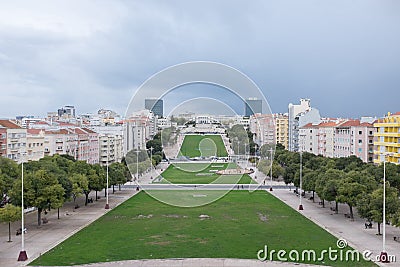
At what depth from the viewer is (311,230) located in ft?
87.6

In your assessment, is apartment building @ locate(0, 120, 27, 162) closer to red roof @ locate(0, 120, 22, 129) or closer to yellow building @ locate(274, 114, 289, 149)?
red roof @ locate(0, 120, 22, 129)

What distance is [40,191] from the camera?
2717 cm

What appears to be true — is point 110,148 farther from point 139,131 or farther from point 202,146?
point 139,131

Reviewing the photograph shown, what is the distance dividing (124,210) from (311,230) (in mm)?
14658

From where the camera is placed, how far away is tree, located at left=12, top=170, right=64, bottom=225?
26.8 meters

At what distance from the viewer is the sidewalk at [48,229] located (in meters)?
21.6

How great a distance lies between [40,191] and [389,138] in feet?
137

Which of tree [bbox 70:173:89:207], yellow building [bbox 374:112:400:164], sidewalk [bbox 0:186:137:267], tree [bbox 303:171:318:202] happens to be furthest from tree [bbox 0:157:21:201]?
yellow building [bbox 374:112:400:164]

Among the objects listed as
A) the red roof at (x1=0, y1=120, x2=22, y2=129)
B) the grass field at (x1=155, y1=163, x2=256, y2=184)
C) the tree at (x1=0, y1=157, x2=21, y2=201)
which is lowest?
the grass field at (x1=155, y1=163, x2=256, y2=184)

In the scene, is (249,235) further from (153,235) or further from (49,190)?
(49,190)

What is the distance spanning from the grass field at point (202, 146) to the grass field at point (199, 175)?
524cm

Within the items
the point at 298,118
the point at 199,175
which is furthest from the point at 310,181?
the point at 298,118

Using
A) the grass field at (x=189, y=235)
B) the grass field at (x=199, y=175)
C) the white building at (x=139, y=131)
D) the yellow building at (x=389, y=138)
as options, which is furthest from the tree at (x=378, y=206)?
the yellow building at (x=389, y=138)

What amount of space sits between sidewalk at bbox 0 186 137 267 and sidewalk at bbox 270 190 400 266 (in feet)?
50.6
